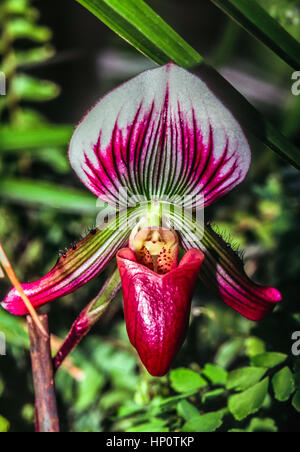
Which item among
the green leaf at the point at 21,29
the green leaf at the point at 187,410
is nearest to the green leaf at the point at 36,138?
the green leaf at the point at 21,29

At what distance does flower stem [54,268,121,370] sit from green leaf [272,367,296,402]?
0.32 meters

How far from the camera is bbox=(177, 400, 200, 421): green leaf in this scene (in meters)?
0.78

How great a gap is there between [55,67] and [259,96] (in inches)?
39.4

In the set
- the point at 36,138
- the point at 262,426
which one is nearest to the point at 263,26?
the point at 262,426

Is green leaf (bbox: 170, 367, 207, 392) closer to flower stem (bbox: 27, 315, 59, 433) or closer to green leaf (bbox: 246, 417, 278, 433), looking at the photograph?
green leaf (bbox: 246, 417, 278, 433)

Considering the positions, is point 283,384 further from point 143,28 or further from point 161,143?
point 143,28

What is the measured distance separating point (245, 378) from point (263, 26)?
57 cm

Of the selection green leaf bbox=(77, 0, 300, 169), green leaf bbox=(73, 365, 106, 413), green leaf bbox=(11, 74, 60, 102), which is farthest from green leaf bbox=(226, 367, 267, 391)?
green leaf bbox=(11, 74, 60, 102)

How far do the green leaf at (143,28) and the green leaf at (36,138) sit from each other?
24.0 inches

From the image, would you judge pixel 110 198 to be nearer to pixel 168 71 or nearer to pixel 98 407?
pixel 168 71

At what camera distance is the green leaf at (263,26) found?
0.62 meters
